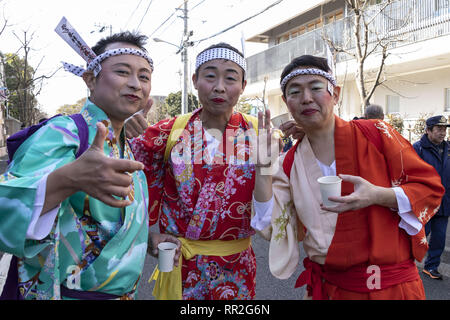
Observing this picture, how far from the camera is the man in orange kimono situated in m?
1.69

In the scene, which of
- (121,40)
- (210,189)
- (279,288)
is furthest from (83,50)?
(279,288)

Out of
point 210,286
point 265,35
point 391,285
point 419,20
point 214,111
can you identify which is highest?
point 265,35

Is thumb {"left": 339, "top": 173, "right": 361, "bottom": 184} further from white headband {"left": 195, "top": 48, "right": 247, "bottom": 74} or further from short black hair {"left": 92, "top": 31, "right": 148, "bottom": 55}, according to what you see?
short black hair {"left": 92, "top": 31, "right": 148, "bottom": 55}

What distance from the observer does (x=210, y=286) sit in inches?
82.0

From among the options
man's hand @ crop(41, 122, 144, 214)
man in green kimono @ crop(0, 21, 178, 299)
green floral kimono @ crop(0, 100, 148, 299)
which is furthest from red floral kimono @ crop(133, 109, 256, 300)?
man's hand @ crop(41, 122, 144, 214)

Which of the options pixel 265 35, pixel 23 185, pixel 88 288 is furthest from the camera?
pixel 265 35

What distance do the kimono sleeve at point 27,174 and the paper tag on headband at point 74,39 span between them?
438 millimetres

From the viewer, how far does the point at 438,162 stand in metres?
4.54

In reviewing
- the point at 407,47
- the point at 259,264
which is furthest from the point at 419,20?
the point at 259,264

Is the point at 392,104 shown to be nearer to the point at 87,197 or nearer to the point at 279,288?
the point at 279,288

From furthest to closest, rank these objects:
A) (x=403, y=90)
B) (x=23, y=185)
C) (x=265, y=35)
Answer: (x=265, y=35) → (x=403, y=90) → (x=23, y=185)

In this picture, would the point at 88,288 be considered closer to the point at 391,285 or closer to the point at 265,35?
the point at 391,285

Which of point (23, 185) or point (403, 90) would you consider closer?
point (23, 185)

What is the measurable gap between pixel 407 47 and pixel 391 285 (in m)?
10.8
